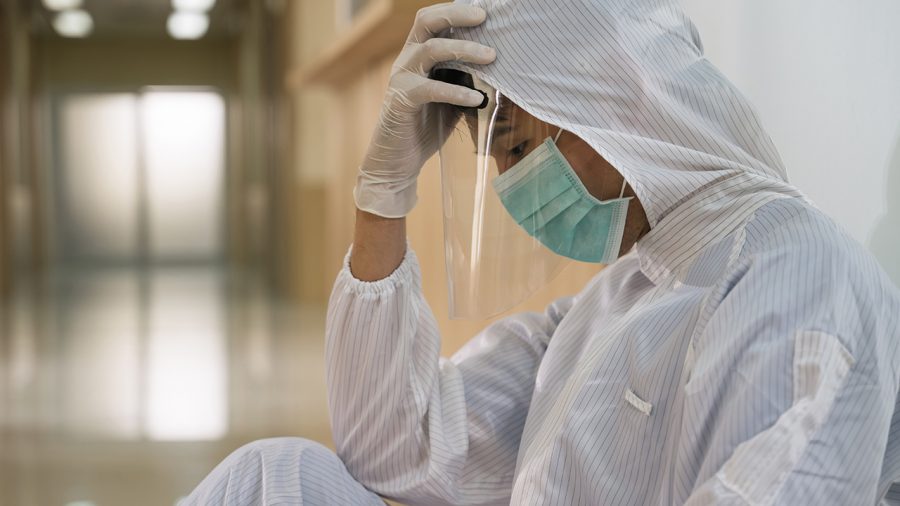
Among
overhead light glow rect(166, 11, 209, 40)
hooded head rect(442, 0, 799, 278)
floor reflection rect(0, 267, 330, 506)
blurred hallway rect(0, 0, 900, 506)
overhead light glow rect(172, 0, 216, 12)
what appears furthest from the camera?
overhead light glow rect(166, 11, 209, 40)

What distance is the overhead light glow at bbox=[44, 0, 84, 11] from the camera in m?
10.9

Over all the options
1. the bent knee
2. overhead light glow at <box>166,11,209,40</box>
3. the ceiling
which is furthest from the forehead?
overhead light glow at <box>166,11,209,40</box>

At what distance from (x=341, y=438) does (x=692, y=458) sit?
2.17 feet

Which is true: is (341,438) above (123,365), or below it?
above

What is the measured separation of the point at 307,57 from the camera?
718 centimetres

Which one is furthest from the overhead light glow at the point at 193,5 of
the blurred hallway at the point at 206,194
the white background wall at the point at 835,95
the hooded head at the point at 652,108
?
the hooded head at the point at 652,108

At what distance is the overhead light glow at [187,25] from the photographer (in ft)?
37.8

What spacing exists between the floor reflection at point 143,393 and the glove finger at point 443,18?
5.85 feet

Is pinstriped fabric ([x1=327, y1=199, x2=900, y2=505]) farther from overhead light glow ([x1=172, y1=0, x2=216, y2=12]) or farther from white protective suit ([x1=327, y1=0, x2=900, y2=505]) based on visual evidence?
overhead light glow ([x1=172, y1=0, x2=216, y2=12])

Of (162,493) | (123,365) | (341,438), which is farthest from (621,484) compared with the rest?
(123,365)

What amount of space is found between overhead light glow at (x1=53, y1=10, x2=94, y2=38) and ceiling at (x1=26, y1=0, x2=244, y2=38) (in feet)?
0.23

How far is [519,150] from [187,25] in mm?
11305

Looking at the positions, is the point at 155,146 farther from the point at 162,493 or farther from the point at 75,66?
the point at 162,493

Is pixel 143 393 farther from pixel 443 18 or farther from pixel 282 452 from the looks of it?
pixel 443 18
